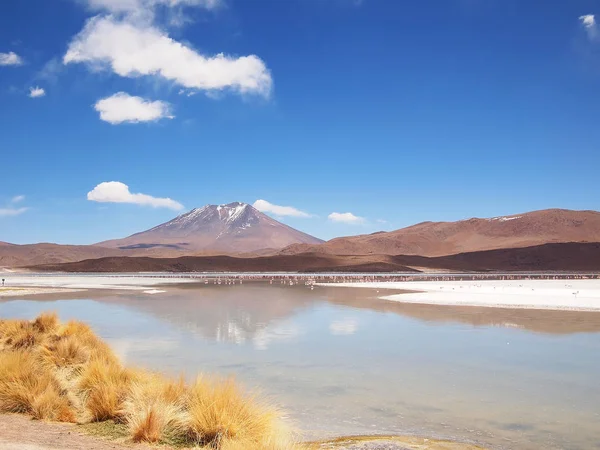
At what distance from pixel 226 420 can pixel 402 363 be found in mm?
6096

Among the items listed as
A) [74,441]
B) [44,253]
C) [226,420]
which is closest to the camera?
[74,441]

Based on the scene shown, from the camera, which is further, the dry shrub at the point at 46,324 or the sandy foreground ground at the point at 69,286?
the sandy foreground ground at the point at 69,286

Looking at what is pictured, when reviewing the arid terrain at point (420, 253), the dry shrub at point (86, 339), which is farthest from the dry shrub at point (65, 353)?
the arid terrain at point (420, 253)

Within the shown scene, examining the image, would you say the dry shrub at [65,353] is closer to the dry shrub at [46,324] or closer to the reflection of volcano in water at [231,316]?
the dry shrub at [46,324]

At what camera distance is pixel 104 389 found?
7.05 meters

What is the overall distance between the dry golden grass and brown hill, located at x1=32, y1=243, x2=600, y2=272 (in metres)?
80.5

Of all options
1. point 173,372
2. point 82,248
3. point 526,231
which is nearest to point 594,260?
point 526,231

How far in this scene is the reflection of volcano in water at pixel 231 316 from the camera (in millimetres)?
15341

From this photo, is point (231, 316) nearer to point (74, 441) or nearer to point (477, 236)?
point (74, 441)

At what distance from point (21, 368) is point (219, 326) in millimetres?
9953

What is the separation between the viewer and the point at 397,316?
2053cm

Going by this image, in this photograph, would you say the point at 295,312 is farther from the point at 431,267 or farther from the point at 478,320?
the point at 431,267

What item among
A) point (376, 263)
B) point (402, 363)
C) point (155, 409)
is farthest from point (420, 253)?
point (155, 409)

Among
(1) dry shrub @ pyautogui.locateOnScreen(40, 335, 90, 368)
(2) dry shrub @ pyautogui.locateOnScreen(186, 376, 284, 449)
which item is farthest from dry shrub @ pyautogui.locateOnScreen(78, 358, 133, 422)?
(1) dry shrub @ pyautogui.locateOnScreen(40, 335, 90, 368)
